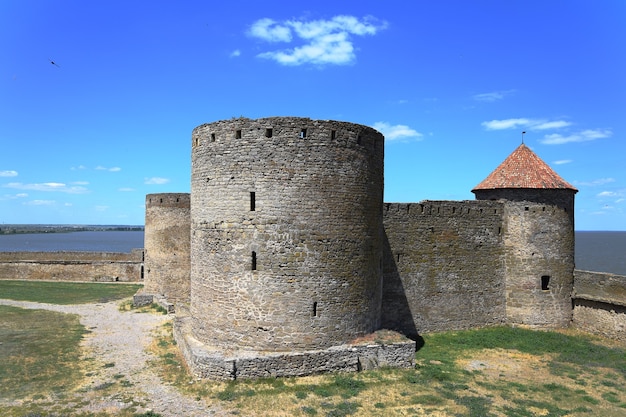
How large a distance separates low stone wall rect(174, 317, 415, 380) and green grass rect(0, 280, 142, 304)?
15.8m

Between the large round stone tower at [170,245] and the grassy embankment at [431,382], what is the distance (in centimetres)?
618

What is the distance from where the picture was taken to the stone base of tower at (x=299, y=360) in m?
12.3

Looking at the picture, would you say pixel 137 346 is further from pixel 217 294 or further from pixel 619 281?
pixel 619 281

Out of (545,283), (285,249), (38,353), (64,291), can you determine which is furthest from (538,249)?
(64,291)

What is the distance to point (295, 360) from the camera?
12.5 meters

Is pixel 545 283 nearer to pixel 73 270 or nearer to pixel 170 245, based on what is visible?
pixel 170 245

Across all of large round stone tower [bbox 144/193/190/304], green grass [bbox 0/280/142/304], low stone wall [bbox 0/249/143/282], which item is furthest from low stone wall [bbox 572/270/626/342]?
low stone wall [bbox 0/249/143/282]

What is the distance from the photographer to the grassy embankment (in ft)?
36.0

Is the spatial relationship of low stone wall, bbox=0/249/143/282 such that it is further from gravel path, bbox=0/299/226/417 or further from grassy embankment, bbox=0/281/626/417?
grassy embankment, bbox=0/281/626/417

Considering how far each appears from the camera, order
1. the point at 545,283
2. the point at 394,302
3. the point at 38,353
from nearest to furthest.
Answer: the point at 38,353
the point at 394,302
the point at 545,283

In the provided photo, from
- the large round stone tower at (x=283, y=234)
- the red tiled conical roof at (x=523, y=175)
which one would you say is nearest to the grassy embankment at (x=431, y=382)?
the large round stone tower at (x=283, y=234)

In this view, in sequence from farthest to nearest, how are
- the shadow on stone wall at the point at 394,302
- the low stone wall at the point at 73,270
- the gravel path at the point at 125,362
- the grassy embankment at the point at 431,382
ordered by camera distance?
the low stone wall at the point at 73,270 → the shadow on stone wall at the point at 394,302 → the grassy embankment at the point at 431,382 → the gravel path at the point at 125,362

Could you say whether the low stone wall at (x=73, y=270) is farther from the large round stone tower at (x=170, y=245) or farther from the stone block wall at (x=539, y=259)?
the stone block wall at (x=539, y=259)

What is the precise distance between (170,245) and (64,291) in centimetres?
1116
